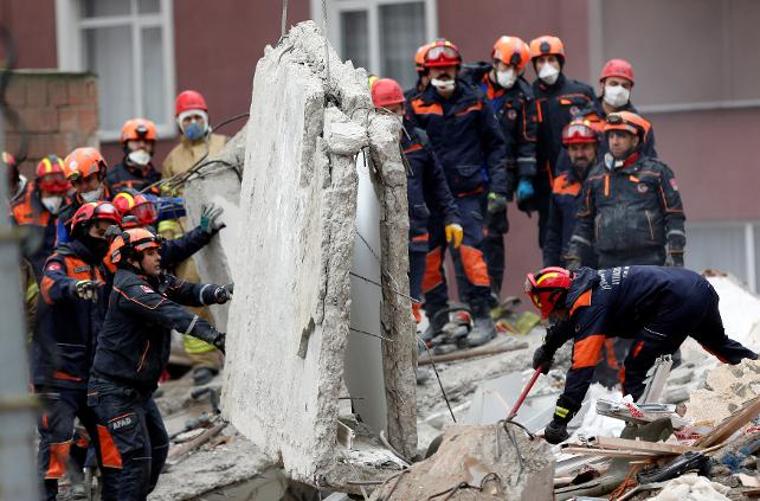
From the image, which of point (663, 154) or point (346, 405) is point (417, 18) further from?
point (346, 405)

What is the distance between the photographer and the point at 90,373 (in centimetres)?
902

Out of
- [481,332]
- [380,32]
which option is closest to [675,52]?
[380,32]

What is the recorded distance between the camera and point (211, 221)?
1026cm

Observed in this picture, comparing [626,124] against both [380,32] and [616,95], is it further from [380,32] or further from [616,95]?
[380,32]

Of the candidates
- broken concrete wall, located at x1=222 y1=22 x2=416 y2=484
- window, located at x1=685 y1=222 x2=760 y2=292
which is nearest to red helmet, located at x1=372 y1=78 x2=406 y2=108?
broken concrete wall, located at x1=222 y1=22 x2=416 y2=484

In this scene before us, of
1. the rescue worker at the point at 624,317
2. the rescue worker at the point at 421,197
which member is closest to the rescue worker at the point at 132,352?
the rescue worker at the point at 624,317

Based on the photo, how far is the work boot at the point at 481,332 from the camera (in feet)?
37.9

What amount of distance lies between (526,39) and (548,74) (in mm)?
3023

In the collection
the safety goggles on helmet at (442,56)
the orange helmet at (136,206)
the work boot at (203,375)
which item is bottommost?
the work boot at (203,375)

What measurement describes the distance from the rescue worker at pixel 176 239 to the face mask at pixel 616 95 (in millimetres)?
3224

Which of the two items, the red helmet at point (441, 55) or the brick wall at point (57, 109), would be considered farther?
the brick wall at point (57, 109)

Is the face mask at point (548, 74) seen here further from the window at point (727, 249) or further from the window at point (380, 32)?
the window at point (380, 32)

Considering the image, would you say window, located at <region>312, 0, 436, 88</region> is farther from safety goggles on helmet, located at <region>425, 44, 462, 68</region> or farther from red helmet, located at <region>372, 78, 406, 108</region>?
red helmet, located at <region>372, 78, 406, 108</region>

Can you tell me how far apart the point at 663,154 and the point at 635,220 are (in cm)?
411
